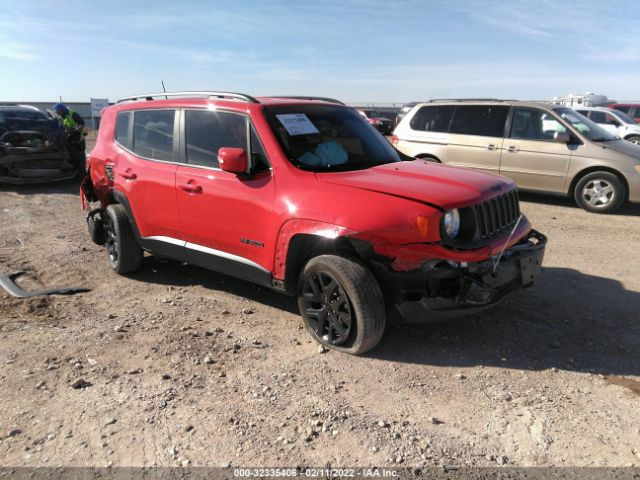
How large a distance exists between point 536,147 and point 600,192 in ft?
4.12

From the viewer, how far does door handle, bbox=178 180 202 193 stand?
4.36 meters

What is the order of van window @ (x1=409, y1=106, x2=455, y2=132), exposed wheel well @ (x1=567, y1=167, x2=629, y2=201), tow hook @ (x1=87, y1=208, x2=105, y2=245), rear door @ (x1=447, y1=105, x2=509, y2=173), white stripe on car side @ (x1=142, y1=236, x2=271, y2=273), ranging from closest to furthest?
1. white stripe on car side @ (x1=142, y1=236, x2=271, y2=273)
2. tow hook @ (x1=87, y1=208, x2=105, y2=245)
3. exposed wheel well @ (x1=567, y1=167, x2=629, y2=201)
4. rear door @ (x1=447, y1=105, x2=509, y2=173)
5. van window @ (x1=409, y1=106, x2=455, y2=132)

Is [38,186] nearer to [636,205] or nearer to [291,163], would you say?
[291,163]

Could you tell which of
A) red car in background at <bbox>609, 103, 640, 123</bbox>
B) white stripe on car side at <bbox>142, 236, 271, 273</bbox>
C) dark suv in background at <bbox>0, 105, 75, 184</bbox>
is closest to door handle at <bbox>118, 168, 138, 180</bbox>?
white stripe on car side at <bbox>142, 236, 271, 273</bbox>

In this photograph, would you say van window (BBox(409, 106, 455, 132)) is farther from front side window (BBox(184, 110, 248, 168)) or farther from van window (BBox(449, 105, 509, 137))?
front side window (BBox(184, 110, 248, 168))

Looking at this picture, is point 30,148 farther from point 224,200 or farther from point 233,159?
point 233,159

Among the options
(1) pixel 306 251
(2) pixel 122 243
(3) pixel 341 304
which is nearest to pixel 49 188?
(2) pixel 122 243

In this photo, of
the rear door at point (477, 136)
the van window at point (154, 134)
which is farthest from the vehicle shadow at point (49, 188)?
the rear door at point (477, 136)

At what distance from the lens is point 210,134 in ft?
14.5

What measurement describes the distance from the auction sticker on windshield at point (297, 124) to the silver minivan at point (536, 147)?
570 cm

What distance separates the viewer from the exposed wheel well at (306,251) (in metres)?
3.55

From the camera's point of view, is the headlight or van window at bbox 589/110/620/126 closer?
the headlight

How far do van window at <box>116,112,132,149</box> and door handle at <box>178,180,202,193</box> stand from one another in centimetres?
117

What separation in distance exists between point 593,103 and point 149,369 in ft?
93.9
